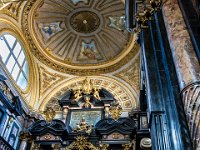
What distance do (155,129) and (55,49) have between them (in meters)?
11.3

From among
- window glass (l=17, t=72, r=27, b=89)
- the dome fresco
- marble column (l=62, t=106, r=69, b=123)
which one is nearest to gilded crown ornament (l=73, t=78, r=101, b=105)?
marble column (l=62, t=106, r=69, b=123)

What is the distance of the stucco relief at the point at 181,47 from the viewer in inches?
112

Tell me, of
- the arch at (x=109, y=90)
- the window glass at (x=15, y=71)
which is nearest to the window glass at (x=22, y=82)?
the window glass at (x=15, y=71)

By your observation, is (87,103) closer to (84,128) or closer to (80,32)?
(84,128)

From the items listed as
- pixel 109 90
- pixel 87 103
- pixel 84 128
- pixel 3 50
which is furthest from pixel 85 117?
pixel 3 50

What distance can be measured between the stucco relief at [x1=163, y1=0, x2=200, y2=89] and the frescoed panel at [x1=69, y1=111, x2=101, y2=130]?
352 inches

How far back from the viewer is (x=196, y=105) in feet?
8.25

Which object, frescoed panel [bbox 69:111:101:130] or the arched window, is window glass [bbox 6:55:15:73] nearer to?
the arched window

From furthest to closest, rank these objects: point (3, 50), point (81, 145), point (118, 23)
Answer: point (118, 23), point (3, 50), point (81, 145)

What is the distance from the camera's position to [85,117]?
12.2 meters

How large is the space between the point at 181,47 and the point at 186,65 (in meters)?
0.37

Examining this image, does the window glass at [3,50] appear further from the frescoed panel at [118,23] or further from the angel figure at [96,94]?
the frescoed panel at [118,23]

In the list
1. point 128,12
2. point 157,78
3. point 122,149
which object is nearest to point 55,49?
point 122,149

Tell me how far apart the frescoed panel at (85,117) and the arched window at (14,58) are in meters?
3.25
